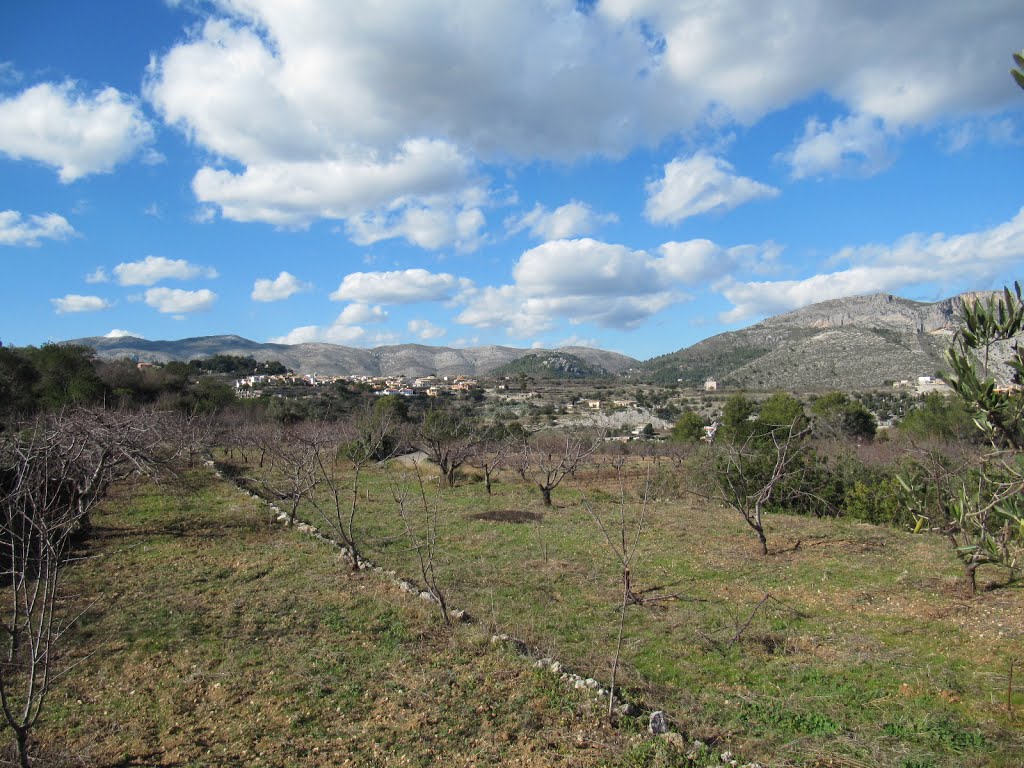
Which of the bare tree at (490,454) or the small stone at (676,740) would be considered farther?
the bare tree at (490,454)

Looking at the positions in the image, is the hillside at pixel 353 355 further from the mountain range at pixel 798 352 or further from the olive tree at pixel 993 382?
the olive tree at pixel 993 382

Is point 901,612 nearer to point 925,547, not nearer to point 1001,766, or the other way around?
point 1001,766

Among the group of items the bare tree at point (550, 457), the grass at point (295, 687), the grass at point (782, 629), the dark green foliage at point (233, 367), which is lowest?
the grass at point (782, 629)

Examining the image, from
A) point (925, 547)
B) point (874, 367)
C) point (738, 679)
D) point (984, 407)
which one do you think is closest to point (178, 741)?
point (738, 679)

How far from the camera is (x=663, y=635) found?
7.83 m

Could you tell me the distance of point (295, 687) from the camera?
20.1ft

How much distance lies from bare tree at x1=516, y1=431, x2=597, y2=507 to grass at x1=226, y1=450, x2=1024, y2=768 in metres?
4.14

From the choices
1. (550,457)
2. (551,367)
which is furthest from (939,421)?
(551,367)

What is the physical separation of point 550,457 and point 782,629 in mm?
12726

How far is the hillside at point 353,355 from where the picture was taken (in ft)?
404

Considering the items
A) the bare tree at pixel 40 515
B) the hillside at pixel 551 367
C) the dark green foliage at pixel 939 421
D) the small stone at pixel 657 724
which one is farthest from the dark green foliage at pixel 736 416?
the hillside at pixel 551 367

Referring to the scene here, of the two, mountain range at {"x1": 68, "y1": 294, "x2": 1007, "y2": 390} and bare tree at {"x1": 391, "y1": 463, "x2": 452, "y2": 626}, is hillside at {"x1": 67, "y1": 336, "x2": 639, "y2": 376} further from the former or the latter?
bare tree at {"x1": 391, "y1": 463, "x2": 452, "y2": 626}

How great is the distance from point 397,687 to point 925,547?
13024 millimetres

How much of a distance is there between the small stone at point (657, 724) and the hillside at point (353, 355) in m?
120
